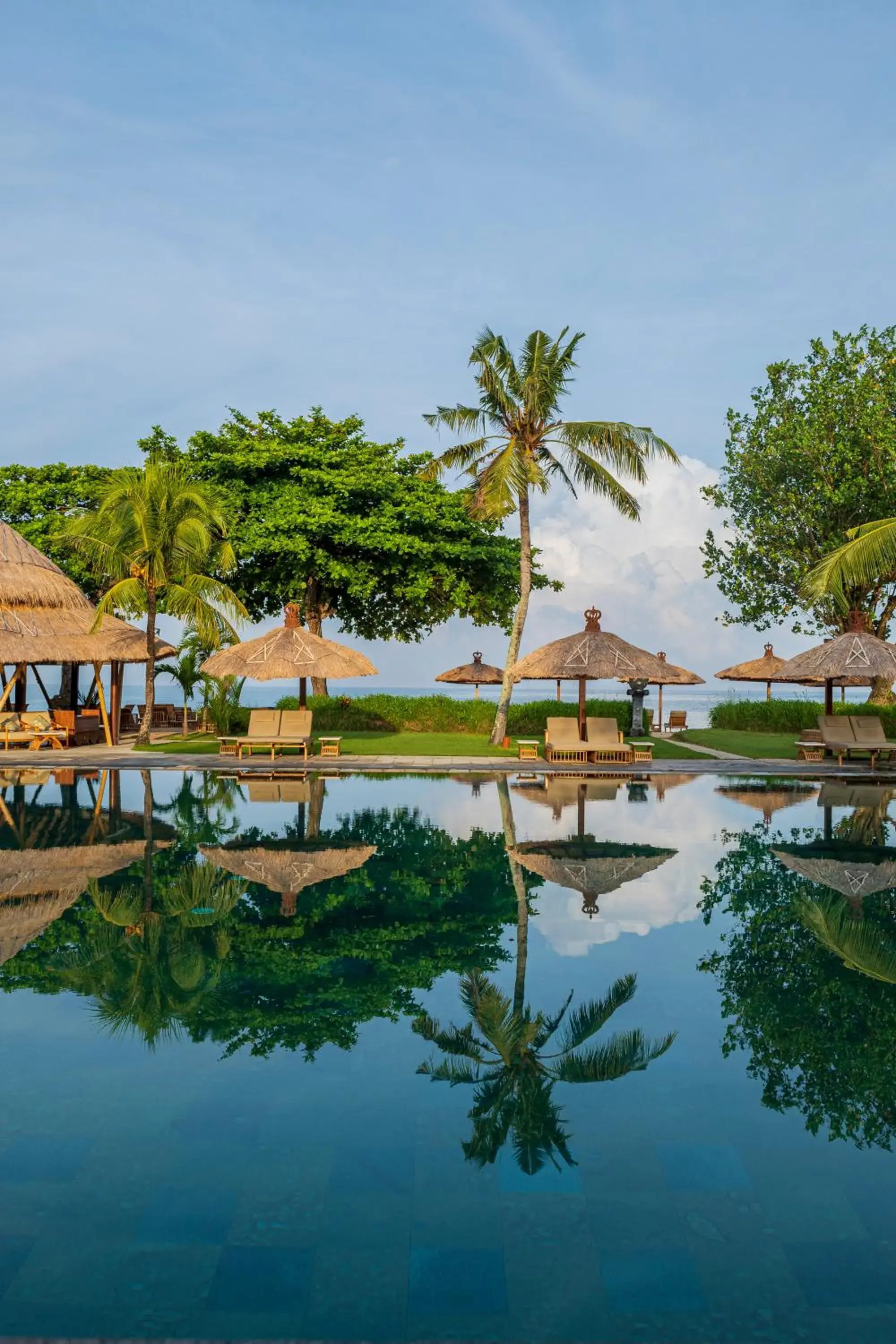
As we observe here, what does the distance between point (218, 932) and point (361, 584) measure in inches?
832

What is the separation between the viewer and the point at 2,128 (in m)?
16.0

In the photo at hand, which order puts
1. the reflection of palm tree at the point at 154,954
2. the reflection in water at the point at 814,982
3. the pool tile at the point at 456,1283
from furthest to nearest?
the reflection of palm tree at the point at 154,954, the reflection in water at the point at 814,982, the pool tile at the point at 456,1283

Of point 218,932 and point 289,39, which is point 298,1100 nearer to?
point 218,932

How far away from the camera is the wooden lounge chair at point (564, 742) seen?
19.1m

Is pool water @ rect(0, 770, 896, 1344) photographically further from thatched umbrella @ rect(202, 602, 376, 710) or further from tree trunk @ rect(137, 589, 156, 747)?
tree trunk @ rect(137, 589, 156, 747)

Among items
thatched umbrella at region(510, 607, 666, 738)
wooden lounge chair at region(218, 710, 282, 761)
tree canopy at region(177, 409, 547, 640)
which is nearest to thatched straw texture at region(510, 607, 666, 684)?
thatched umbrella at region(510, 607, 666, 738)

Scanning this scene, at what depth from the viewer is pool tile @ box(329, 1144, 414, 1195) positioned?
3295 millimetres

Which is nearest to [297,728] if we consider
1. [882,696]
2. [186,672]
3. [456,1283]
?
[186,672]

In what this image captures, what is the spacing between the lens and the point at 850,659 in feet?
64.0

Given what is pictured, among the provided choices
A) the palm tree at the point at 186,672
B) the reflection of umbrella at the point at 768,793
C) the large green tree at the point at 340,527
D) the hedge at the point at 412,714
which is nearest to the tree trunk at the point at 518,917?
the reflection of umbrella at the point at 768,793

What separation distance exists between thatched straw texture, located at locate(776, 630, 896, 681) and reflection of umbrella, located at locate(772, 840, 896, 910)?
968 centimetres

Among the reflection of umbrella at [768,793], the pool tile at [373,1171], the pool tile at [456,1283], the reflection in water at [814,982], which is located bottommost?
the pool tile at [373,1171]

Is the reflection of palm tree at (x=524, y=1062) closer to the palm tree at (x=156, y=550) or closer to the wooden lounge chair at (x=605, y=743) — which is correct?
the wooden lounge chair at (x=605, y=743)

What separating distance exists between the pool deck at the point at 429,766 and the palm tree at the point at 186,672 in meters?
5.22
